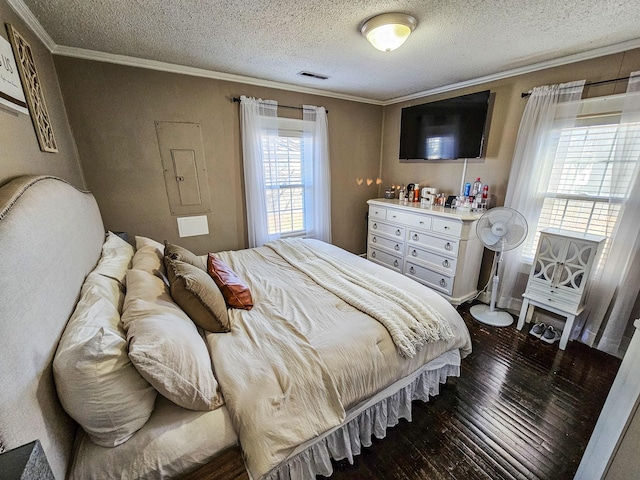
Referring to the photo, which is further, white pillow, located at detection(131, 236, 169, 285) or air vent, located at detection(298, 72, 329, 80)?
air vent, located at detection(298, 72, 329, 80)

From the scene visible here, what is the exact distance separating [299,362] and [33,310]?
951 millimetres

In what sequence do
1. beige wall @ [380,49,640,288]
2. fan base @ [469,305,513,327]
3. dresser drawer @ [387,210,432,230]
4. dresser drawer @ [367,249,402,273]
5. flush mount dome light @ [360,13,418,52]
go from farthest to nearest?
dresser drawer @ [367,249,402,273]
dresser drawer @ [387,210,432,230]
fan base @ [469,305,513,327]
beige wall @ [380,49,640,288]
flush mount dome light @ [360,13,418,52]

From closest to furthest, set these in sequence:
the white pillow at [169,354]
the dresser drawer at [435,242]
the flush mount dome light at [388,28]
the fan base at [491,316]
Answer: the white pillow at [169,354] < the flush mount dome light at [388,28] < the fan base at [491,316] < the dresser drawer at [435,242]

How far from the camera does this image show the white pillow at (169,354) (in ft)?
3.01

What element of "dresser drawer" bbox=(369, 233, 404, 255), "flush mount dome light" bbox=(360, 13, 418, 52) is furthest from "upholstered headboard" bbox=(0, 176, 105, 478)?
"dresser drawer" bbox=(369, 233, 404, 255)

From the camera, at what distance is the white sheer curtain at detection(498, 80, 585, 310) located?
2.21 meters

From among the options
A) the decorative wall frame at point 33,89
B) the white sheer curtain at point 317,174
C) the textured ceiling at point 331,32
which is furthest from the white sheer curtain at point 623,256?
the decorative wall frame at point 33,89

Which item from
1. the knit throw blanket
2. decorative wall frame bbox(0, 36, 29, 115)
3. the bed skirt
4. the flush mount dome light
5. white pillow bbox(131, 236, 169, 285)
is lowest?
the bed skirt

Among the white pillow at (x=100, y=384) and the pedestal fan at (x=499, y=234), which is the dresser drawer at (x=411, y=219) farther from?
the white pillow at (x=100, y=384)

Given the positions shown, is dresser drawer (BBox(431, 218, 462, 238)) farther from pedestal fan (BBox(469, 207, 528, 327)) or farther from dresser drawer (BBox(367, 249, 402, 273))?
dresser drawer (BBox(367, 249, 402, 273))

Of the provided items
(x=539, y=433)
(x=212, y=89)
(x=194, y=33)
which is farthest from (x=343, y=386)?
(x=212, y=89)

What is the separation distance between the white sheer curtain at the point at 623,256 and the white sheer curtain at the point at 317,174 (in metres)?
2.60

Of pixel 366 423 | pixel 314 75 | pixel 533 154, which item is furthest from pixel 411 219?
pixel 366 423

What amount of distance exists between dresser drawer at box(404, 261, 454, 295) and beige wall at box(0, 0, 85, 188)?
3281 mm
